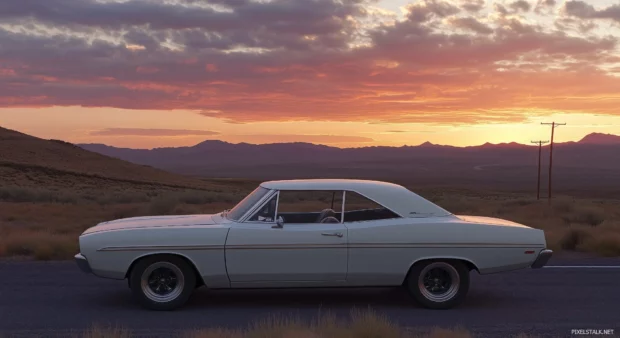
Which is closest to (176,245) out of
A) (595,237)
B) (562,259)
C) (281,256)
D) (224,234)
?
(224,234)

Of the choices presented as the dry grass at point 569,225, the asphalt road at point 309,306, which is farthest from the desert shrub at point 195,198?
the asphalt road at point 309,306

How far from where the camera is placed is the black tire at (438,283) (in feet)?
29.7

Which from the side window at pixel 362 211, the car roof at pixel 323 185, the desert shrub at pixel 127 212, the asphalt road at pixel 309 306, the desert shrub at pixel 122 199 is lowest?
the asphalt road at pixel 309 306

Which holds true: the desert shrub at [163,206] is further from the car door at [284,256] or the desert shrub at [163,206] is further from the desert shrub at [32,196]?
the car door at [284,256]

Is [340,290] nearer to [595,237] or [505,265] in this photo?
[505,265]

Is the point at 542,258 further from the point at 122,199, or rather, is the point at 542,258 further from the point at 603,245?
the point at 122,199

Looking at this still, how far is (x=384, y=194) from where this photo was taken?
Answer: 30.7 feet

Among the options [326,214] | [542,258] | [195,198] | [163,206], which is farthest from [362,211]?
[195,198]

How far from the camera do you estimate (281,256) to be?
28.9 ft

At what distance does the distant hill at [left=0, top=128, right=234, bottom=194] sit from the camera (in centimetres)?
6359

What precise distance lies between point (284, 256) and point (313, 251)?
1.08ft

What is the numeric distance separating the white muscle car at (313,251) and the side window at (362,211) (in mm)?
12

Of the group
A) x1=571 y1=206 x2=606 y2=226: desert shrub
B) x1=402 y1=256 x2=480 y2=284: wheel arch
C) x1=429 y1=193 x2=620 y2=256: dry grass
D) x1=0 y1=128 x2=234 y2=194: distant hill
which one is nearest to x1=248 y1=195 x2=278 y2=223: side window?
x1=402 y1=256 x2=480 y2=284: wheel arch

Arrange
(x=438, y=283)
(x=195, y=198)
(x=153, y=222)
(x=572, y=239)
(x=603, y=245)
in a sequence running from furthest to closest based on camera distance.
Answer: (x=195, y=198) < (x=572, y=239) < (x=603, y=245) < (x=153, y=222) < (x=438, y=283)
